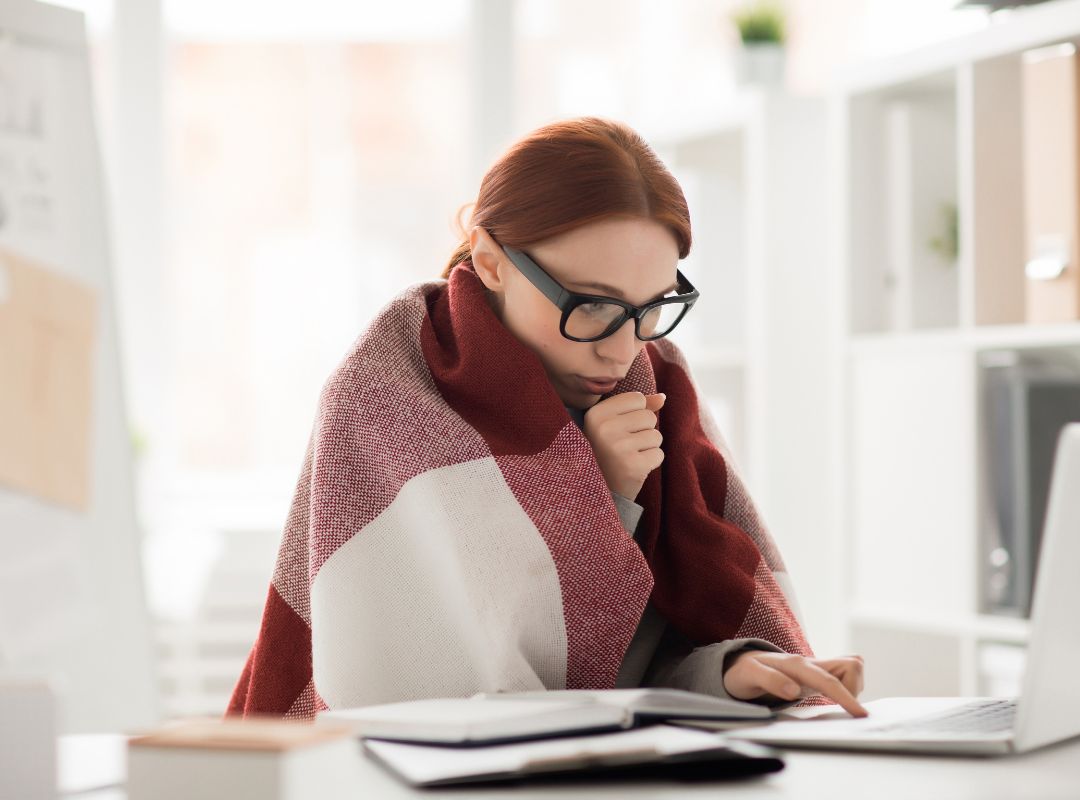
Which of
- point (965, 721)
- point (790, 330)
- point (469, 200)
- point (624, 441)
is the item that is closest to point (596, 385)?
point (624, 441)

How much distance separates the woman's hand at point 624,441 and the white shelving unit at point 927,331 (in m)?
0.97

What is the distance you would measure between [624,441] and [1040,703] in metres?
0.50

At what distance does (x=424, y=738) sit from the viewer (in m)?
0.82

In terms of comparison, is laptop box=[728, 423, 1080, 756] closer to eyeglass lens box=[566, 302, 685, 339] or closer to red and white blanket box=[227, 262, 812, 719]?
red and white blanket box=[227, 262, 812, 719]

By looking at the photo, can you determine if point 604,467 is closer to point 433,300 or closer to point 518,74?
point 433,300

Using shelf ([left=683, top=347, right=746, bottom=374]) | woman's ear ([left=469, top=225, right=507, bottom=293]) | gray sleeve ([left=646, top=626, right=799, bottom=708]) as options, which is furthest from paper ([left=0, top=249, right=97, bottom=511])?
shelf ([left=683, top=347, right=746, bottom=374])

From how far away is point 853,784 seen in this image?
757 millimetres

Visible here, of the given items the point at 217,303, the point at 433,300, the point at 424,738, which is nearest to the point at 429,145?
the point at 217,303

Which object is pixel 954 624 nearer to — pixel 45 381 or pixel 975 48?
pixel 975 48

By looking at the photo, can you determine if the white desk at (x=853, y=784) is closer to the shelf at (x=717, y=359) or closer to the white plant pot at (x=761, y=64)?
the shelf at (x=717, y=359)

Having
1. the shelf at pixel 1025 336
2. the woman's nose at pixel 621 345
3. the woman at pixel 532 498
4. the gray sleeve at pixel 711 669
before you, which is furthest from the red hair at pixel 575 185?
the shelf at pixel 1025 336

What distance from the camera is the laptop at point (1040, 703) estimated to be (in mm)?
809

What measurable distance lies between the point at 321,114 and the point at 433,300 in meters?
2.01

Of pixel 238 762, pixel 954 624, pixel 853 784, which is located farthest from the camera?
pixel 954 624
